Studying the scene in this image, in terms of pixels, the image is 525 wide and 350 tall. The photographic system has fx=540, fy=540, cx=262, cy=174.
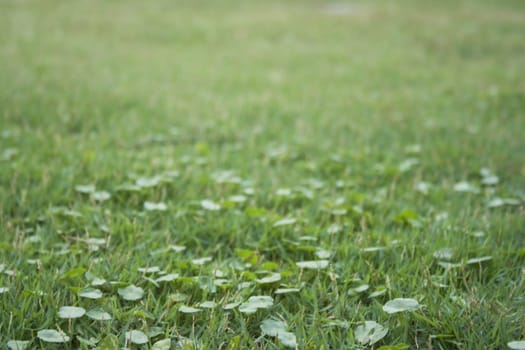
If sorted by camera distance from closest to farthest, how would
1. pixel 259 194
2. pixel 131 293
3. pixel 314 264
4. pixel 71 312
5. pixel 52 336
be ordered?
pixel 52 336, pixel 71 312, pixel 131 293, pixel 314 264, pixel 259 194

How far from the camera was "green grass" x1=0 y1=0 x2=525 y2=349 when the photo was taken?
2062 millimetres

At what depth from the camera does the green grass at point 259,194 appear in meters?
2.06

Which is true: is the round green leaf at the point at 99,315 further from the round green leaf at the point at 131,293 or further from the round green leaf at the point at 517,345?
the round green leaf at the point at 517,345

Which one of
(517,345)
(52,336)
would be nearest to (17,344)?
(52,336)

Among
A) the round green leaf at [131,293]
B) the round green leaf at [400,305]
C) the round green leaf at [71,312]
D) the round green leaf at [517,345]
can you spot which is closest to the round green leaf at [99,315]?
the round green leaf at [71,312]

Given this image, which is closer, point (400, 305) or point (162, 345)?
point (162, 345)

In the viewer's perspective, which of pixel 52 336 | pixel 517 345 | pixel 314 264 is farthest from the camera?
pixel 314 264

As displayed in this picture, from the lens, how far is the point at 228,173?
11.9 feet

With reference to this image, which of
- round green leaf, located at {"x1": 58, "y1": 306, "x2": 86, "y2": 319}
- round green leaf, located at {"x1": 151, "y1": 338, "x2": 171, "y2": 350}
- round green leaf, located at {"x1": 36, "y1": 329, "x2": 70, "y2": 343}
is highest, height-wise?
round green leaf, located at {"x1": 58, "y1": 306, "x2": 86, "y2": 319}

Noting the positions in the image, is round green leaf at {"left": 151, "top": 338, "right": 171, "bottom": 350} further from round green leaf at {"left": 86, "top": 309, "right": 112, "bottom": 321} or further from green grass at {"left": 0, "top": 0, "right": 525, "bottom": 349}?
round green leaf at {"left": 86, "top": 309, "right": 112, "bottom": 321}

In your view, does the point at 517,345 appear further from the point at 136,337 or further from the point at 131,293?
the point at 131,293

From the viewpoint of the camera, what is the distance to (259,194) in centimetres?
337

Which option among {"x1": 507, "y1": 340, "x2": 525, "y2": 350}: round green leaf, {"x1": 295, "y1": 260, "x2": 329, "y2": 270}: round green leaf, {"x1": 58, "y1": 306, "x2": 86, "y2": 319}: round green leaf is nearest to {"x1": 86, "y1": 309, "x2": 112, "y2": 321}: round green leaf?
{"x1": 58, "y1": 306, "x2": 86, "y2": 319}: round green leaf

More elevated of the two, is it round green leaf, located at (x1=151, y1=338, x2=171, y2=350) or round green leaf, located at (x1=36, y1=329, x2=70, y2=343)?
round green leaf, located at (x1=36, y1=329, x2=70, y2=343)
